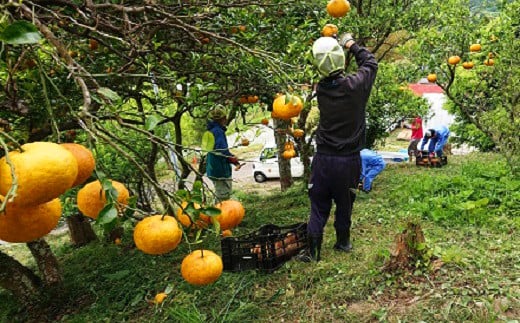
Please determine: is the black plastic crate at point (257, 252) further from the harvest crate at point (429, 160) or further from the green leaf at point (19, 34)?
the harvest crate at point (429, 160)

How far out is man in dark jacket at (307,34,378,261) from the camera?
3062 millimetres

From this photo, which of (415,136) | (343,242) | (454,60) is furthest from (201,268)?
(415,136)

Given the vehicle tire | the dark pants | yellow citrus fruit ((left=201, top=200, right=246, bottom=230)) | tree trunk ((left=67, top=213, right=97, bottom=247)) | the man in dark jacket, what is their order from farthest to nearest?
the vehicle tire, tree trunk ((left=67, top=213, right=97, bottom=247)), the dark pants, the man in dark jacket, yellow citrus fruit ((left=201, top=200, right=246, bottom=230))

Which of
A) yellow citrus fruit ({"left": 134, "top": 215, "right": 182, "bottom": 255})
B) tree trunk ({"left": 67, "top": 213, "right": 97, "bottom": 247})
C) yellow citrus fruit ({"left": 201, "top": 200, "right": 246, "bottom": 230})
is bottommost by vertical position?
tree trunk ({"left": 67, "top": 213, "right": 97, "bottom": 247})

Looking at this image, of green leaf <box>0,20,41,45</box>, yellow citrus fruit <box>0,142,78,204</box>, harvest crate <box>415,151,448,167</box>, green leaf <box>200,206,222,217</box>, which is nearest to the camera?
yellow citrus fruit <box>0,142,78,204</box>

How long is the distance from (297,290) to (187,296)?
36.2 inches

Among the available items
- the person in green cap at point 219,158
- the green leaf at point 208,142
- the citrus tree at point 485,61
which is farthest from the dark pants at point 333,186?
the citrus tree at point 485,61

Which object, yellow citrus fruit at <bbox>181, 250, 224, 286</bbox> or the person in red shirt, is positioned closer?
yellow citrus fruit at <bbox>181, 250, 224, 286</bbox>

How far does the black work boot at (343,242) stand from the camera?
3774mm

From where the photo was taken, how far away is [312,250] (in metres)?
3.63

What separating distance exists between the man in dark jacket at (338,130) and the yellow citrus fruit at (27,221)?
89.8 inches

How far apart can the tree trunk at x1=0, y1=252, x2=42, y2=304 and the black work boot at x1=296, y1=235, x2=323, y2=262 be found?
261 centimetres

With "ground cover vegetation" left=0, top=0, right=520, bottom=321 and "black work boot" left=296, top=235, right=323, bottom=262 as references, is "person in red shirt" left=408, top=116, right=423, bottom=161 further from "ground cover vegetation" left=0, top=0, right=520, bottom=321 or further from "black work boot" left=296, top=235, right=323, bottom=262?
"black work boot" left=296, top=235, right=323, bottom=262

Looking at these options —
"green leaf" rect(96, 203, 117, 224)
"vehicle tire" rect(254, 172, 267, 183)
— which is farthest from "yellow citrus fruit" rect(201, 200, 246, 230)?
"vehicle tire" rect(254, 172, 267, 183)
